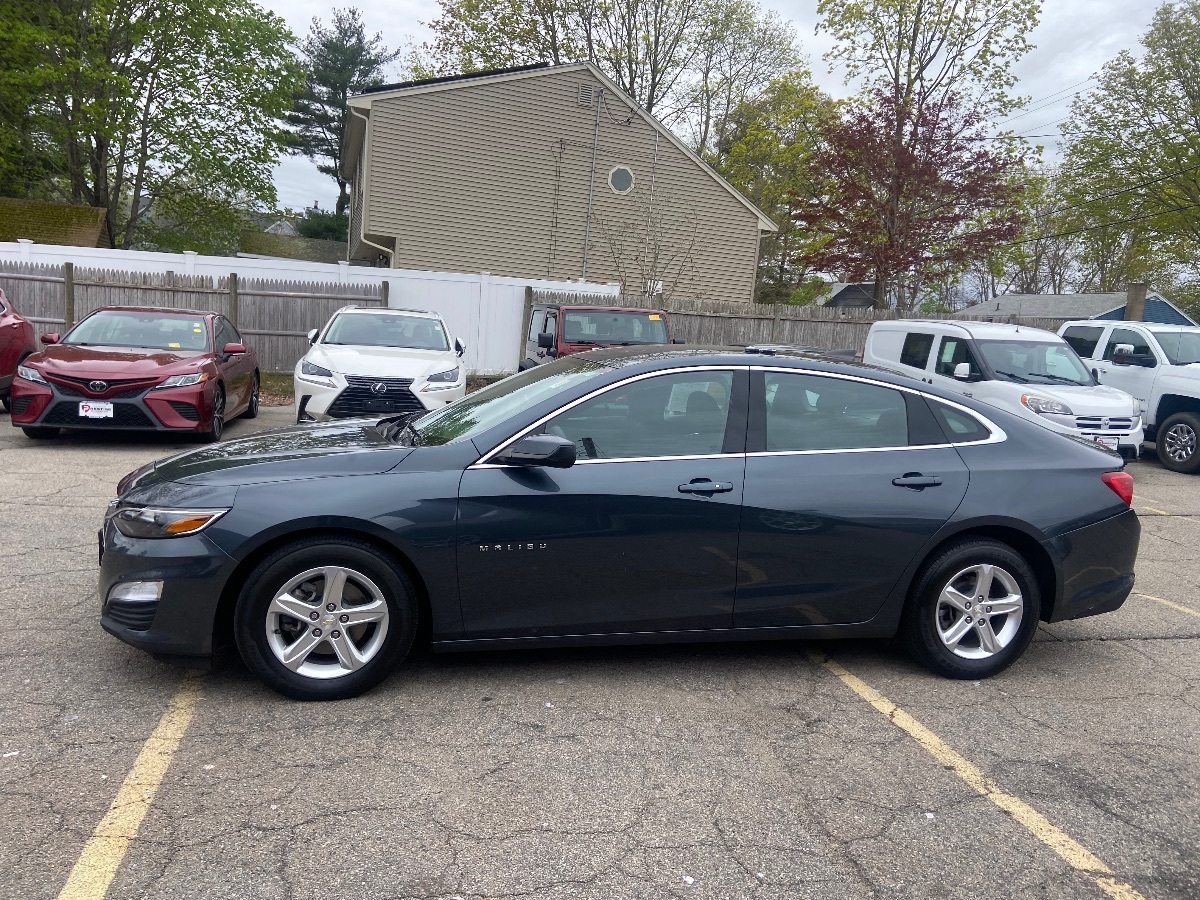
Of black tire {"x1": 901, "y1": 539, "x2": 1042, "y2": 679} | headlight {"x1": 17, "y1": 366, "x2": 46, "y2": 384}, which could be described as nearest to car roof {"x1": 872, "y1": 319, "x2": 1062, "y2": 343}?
black tire {"x1": 901, "y1": 539, "x2": 1042, "y2": 679}

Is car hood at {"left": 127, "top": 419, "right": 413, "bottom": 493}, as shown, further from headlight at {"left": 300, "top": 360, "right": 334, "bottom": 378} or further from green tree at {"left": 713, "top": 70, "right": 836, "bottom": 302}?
green tree at {"left": 713, "top": 70, "right": 836, "bottom": 302}

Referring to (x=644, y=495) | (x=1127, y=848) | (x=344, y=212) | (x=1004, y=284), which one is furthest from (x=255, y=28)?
(x=1004, y=284)

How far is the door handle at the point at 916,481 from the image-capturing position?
4.17 meters

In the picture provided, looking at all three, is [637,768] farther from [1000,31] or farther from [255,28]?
[255,28]

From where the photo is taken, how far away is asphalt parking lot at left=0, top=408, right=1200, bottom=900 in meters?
2.73

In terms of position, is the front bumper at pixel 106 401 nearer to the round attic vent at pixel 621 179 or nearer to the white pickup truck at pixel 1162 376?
the white pickup truck at pixel 1162 376

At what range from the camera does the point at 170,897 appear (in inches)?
99.5

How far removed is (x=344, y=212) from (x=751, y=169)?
2262 cm

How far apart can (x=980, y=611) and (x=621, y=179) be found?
70.3ft

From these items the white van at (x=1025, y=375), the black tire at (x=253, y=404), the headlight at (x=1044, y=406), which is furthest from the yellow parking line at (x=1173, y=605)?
the black tire at (x=253, y=404)

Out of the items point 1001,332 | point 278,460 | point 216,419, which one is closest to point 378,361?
point 216,419

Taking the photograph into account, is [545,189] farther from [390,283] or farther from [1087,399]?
[1087,399]

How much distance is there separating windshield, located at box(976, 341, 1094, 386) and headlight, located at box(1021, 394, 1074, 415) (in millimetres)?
604

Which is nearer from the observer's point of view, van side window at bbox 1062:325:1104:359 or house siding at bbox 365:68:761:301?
van side window at bbox 1062:325:1104:359
